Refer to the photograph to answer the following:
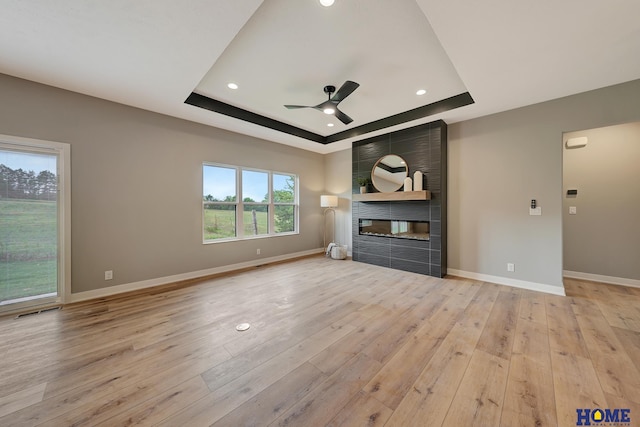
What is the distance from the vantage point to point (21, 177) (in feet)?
9.03

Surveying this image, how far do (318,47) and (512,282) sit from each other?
171 inches

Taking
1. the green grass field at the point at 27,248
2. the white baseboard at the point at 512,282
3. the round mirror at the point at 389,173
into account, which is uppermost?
the round mirror at the point at 389,173

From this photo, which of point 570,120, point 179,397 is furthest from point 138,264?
point 570,120

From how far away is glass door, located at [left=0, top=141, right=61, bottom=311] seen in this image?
2.67m

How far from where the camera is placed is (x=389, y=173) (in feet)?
15.5

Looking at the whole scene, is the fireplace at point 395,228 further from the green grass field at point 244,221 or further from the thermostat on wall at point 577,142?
the thermostat on wall at point 577,142

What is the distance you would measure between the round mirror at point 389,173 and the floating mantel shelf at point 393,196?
209mm

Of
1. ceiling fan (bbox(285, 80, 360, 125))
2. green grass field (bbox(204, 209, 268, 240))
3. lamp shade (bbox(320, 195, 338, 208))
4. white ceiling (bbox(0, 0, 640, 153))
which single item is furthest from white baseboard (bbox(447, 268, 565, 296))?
green grass field (bbox(204, 209, 268, 240))

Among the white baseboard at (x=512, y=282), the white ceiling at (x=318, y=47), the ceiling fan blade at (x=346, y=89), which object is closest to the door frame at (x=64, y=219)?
the white ceiling at (x=318, y=47)

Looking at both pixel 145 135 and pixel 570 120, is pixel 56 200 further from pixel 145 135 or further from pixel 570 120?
pixel 570 120

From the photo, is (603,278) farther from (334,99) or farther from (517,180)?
(334,99)

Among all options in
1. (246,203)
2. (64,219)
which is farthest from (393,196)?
(64,219)

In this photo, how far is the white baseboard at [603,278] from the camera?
3.41 meters

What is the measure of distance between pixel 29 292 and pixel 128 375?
2.45 metres
